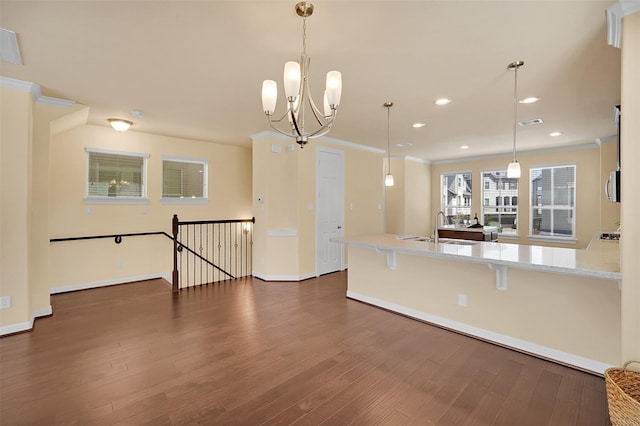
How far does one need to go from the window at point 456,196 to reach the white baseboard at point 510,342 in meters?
5.37

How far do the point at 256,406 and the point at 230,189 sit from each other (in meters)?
4.96

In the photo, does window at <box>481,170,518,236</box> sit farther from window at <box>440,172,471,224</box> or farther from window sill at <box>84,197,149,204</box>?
window sill at <box>84,197,149,204</box>

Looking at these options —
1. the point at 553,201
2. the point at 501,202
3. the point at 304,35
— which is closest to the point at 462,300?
the point at 304,35

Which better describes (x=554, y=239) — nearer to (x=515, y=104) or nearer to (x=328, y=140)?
(x=515, y=104)

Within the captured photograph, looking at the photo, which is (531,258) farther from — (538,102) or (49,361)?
(49,361)

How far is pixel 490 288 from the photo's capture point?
3047mm

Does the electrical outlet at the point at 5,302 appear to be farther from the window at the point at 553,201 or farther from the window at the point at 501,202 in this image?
the window at the point at 553,201

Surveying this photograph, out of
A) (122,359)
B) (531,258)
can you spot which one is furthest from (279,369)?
(531,258)

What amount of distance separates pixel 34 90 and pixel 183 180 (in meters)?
2.74

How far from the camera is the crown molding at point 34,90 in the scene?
3.04 meters

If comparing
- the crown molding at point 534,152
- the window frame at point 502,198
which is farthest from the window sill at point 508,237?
the crown molding at point 534,152

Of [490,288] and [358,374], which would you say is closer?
[358,374]

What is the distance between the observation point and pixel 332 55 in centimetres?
251

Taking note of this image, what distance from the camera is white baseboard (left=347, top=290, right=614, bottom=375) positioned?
2.50m
